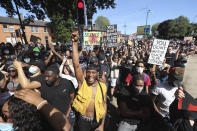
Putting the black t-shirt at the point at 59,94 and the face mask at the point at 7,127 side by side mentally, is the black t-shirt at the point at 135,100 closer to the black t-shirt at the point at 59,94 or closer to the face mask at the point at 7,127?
the black t-shirt at the point at 59,94

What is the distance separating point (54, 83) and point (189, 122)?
92.1 inches

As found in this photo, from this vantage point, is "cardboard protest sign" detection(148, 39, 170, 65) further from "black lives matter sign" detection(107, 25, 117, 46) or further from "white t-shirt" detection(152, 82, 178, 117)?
"black lives matter sign" detection(107, 25, 117, 46)

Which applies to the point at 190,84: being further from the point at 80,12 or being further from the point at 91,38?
the point at 91,38

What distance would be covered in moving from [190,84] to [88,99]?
63.6 inches

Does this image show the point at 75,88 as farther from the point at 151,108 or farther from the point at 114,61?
the point at 114,61

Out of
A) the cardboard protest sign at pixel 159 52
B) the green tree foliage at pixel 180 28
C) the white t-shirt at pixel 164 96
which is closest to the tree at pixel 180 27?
the green tree foliage at pixel 180 28

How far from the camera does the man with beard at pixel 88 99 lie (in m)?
2.08

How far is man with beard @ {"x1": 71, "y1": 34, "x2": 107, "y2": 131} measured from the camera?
2.08m

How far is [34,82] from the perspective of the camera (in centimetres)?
202

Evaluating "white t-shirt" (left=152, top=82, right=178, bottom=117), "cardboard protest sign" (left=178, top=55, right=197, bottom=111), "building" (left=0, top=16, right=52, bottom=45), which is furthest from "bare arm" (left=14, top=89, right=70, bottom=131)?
"building" (left=0, top=16, right=52, bottom=45)

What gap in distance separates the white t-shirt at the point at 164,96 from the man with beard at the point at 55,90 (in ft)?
6.52

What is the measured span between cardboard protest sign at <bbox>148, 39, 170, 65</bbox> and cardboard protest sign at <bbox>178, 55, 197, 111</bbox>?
255 centimetres

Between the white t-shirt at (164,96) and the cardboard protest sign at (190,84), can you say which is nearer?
the cardboard protest sign at (190,84)

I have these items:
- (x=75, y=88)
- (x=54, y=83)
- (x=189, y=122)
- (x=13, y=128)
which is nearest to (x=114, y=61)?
(x=75, y=88)
